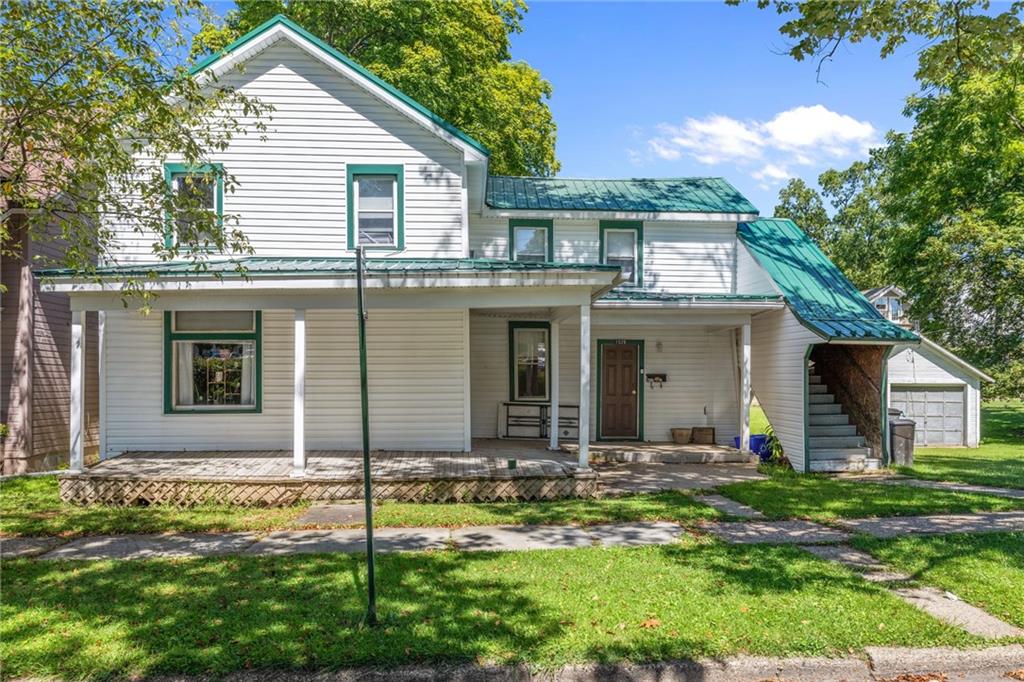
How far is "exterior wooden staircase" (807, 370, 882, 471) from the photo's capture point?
11992 millimetres

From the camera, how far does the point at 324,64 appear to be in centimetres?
1080

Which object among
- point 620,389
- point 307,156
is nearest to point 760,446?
point 620,389

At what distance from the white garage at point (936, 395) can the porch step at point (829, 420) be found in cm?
653

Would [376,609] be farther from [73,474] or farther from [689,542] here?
[73,474]

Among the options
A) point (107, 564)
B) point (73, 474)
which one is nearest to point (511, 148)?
point (73, 474)

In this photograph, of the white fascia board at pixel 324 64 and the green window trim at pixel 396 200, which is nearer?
the white fascia board at pixel 324 64

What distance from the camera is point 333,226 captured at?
10992 mm

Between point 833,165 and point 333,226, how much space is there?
40743mm

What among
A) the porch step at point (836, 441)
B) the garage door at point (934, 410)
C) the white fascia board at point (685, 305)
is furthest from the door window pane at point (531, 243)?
the garage door at point (934, 410)

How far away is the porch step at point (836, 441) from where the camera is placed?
40.4 feet

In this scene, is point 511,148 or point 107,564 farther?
point 511,148

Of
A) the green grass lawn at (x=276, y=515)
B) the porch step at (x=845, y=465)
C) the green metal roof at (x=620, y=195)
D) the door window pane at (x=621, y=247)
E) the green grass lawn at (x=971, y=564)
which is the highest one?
the green metal roof at (x=620, y=195)

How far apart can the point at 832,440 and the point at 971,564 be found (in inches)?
272

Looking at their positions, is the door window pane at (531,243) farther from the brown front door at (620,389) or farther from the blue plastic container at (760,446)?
the blue plastic container at (760,446)
